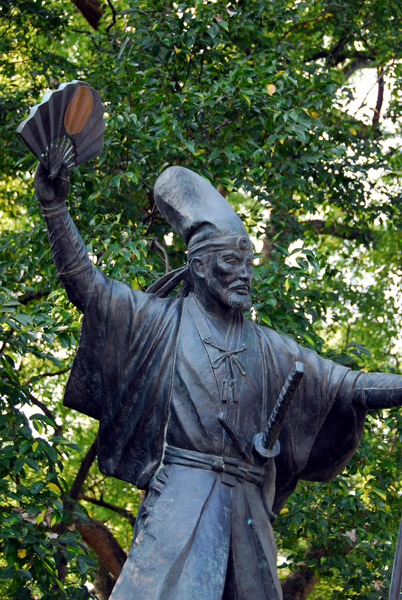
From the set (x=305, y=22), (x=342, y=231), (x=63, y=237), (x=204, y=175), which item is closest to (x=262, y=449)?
(x=63, y=237)

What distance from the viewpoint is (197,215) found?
4.66 metres

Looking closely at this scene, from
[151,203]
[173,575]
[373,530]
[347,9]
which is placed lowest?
[173,575]

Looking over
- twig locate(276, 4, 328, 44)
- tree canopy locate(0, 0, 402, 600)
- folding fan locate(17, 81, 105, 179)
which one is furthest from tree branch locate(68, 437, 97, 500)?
folding fan locate(17, 81, 105, 179)

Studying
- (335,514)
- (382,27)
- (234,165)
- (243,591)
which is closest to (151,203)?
(234,165)

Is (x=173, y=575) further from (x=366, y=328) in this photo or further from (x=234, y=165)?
(x=366, y=328)

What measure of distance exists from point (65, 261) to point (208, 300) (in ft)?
2.27

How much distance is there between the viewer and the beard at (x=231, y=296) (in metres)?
4.50

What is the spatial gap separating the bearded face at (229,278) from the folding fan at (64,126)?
72cm

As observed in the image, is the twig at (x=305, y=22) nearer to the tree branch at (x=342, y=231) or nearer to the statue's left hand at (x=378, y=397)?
the tree branch at (x=342, y=231)

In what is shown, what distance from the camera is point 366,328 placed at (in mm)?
12797

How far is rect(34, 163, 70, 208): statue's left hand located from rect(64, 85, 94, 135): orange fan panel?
189mm

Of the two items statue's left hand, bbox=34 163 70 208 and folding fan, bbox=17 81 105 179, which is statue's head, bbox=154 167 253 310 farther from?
statue's left hand, bbox=34 163 70 208

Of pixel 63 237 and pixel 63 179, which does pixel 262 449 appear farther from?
pixel 63 179

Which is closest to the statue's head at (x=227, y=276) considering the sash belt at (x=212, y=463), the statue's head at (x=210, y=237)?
the statue's head at (x=210, y=237)
